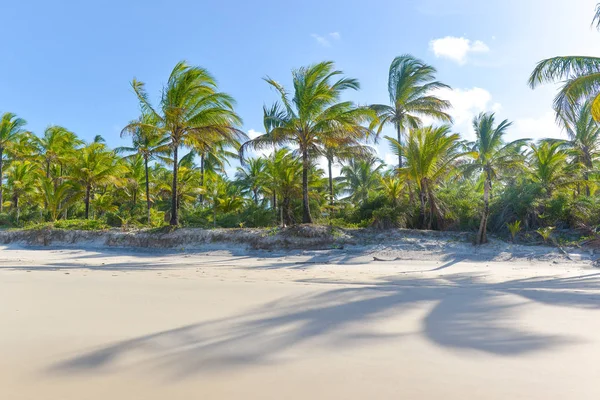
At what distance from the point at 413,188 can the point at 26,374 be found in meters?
15.5

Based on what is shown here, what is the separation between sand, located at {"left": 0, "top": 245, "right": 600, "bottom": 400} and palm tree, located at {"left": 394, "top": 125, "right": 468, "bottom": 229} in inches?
384

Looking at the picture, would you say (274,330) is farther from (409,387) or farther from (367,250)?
(367,250)

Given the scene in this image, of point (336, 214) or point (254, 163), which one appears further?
point (254, 163)

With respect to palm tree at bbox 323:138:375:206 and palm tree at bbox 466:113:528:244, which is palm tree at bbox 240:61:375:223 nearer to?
palm tree at bbox 323:138:375:206

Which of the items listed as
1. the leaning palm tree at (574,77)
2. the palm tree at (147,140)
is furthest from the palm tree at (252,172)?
the leaning palm tree at (574,77)

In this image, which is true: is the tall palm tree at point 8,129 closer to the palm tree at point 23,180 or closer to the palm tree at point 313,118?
the palm tree at point 23,180

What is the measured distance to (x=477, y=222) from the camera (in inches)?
523

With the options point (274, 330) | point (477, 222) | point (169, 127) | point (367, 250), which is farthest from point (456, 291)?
point (169, 127)

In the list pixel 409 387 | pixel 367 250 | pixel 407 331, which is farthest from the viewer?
pixel 367 250

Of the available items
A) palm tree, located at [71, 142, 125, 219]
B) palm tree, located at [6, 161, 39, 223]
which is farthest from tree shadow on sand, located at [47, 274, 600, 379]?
palm tree, located at [6, 161, 39, 223]

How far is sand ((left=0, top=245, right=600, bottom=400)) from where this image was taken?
1899mm

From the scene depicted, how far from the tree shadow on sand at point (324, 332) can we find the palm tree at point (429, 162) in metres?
9.93

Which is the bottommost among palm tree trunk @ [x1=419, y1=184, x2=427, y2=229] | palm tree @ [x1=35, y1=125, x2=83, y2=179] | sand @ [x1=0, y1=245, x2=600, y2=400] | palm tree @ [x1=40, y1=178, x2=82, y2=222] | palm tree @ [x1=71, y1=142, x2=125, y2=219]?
sand @ [x1=0, y1=245, x2=600, y2=400]

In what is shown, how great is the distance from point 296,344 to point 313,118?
39.5ft
